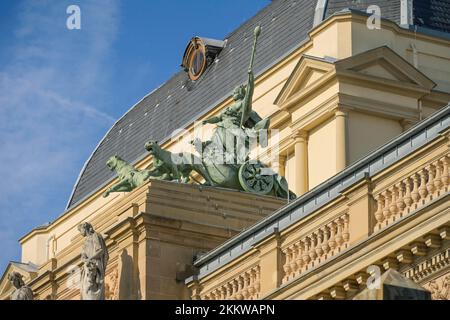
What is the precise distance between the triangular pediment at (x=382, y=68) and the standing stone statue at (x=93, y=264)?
14.1 m

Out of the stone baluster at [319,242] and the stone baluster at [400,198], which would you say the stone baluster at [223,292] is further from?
the stone baluster at [400,198]

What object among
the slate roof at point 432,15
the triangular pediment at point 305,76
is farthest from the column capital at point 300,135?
the slate roof at point 432,15

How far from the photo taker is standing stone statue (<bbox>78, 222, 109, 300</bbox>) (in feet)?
143

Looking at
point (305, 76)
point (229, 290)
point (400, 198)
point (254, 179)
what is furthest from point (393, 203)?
point (305, 76)

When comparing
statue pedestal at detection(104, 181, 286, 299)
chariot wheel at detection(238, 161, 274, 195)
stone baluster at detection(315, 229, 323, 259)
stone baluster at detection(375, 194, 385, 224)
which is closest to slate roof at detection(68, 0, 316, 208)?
chariot wheel at detection(238, 161, 274, 195)

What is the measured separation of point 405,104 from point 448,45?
104 inches

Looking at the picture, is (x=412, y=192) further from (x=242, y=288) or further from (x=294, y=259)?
(x=242, y=288)

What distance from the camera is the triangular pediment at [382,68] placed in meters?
57.4

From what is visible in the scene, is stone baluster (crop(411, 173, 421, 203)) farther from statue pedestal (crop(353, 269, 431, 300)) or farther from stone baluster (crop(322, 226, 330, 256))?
statue pedestal (crop(353, 269, 431, 300))

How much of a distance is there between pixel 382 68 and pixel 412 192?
65.8 ft

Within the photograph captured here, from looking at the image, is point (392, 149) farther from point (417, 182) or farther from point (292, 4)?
point (292, 4)

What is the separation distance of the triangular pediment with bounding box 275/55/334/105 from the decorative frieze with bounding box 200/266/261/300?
15.0 m

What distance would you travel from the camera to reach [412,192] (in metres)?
38.1

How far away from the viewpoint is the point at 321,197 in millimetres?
40812
